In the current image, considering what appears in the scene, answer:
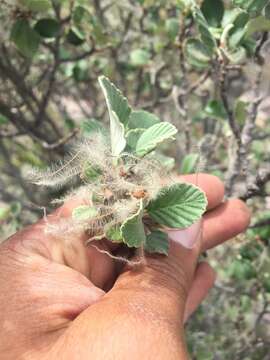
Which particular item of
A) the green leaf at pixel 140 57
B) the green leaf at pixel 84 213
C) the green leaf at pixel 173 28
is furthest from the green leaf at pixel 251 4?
the green leaf at pixel 140 57

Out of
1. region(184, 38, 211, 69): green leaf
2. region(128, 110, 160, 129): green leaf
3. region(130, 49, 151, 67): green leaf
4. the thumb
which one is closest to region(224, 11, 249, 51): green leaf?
region(184, 38, 211, 69): green leaf

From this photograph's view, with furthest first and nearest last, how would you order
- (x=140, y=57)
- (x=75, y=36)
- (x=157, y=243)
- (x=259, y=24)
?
(x=140, y=57), (x=75, y=36), (x=259, y=24), (x=157, y=243)

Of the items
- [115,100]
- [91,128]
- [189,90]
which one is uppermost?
[115,100]

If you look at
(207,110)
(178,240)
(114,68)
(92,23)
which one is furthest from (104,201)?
(114,68)

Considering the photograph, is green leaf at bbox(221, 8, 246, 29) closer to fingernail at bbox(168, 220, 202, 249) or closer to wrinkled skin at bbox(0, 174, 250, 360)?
wrinkled skin at bbox(0, 174, 250, 360)

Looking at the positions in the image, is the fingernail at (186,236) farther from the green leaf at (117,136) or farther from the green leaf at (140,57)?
the green leaf at (140,57)

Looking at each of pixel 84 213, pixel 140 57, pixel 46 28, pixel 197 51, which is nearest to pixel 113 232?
pixel 84 213

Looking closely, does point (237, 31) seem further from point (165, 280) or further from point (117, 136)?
point (165, 280)

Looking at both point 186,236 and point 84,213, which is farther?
point 186,236
